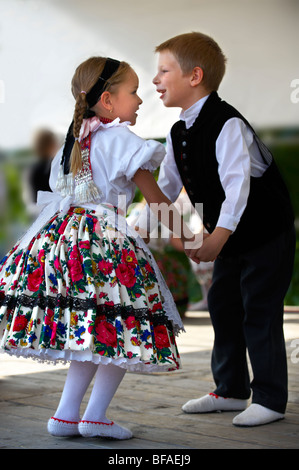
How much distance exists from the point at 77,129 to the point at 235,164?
1.45ft

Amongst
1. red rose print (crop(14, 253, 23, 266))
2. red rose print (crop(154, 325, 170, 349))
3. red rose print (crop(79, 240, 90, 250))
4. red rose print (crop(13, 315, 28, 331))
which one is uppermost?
red rose print (crop(79, 240, 90, 250))

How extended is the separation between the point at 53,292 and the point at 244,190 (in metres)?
0.59

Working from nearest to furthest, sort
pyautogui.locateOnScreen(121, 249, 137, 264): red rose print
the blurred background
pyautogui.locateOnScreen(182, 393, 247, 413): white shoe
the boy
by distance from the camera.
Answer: pyautogui.locateOnScreen(121, 249, 137, 264): red rose print → the boy → pyautogui.locateOnScreen(182, 393, 247, 413): white shoe → the blurred background

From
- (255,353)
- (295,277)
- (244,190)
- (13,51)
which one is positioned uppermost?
(13,51)

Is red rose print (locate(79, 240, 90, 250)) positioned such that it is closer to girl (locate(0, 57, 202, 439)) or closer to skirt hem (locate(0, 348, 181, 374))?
girl (locate(0, 57, 202, 439))

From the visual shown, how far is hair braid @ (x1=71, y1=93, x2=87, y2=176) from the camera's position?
177 cm

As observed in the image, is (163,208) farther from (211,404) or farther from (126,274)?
(211,404)

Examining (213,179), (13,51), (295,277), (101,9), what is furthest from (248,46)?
(295,277)

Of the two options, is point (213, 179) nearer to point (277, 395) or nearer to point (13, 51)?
point (277, 395)

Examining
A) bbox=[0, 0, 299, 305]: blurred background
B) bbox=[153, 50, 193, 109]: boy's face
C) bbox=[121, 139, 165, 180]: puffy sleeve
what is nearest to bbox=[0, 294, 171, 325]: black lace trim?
bbox=[121, 139, 165, 180]: puffy sleeve

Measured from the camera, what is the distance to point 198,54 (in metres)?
1.94

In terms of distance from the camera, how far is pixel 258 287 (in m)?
1.94

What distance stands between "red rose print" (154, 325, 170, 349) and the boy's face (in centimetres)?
70

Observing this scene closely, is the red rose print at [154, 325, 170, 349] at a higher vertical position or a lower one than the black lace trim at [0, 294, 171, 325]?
lower
